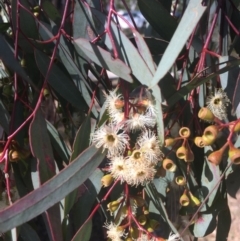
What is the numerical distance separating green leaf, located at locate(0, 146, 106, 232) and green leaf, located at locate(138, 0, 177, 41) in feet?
0.99

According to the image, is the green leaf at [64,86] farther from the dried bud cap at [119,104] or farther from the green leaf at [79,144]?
the dried bud cap at [119,104]

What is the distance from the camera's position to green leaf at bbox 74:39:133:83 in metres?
0.65

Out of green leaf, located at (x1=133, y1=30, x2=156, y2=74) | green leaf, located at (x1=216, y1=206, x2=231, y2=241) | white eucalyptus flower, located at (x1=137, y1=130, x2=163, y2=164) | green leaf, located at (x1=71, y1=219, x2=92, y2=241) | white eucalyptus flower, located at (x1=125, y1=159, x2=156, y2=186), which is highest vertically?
green leaf, located at (x1=133, y1=30, x2=156, y2=74)

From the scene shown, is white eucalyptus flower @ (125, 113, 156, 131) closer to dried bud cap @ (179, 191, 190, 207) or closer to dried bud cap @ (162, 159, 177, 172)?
dried bud cap @ (162, 159, 177, 172)

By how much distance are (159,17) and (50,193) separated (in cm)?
40

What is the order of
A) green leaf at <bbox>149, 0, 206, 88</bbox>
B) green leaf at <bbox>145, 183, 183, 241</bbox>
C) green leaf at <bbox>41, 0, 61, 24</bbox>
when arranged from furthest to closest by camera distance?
green leaf at <bbox>41, 0, 61, 24</bbox>
green leaf at <bbox>145, 183, 183, 241</bbox>
green leaf at <bbox>149, 0, 206, 88</bbox>

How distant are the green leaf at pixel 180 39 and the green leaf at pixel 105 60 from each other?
5cm

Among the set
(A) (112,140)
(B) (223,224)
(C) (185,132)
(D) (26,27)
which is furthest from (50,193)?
(B) (223,224)

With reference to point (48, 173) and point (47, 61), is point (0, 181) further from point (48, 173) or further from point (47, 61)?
point (47, 61)

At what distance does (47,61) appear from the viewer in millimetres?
822

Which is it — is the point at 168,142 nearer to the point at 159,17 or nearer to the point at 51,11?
the point at 159,17

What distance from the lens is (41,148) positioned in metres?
0.73

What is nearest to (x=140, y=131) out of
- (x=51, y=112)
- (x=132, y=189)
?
(x=132, y=189)

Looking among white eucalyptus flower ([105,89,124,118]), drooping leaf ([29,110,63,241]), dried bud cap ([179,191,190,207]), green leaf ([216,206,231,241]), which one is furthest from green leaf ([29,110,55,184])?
green leaf ([216,206,231,241])
